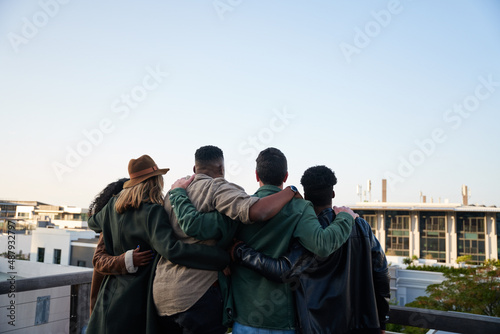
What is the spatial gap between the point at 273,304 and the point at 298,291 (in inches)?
6.3

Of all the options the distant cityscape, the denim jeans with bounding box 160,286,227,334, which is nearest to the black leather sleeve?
the denim jeans with bounding box 160,286,227,334

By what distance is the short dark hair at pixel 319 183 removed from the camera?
91.4 inches

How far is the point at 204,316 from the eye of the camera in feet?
6.86

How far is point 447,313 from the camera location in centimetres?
252

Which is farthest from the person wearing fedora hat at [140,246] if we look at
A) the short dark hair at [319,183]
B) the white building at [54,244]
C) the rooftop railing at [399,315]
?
the white building at [54,244]

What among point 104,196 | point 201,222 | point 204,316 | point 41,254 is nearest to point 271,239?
point 201,222

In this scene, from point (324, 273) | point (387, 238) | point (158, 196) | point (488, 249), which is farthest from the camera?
point (387, 238)

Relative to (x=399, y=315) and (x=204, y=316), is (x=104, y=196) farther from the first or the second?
(x=399, y=315)

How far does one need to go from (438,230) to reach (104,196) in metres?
50.1

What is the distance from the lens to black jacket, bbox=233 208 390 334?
2070 mm

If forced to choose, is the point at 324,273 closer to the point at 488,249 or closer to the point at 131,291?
the point at 131,291

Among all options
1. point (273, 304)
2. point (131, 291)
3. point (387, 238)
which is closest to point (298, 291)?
point (273, 304)

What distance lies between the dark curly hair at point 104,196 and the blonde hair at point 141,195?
520 mm

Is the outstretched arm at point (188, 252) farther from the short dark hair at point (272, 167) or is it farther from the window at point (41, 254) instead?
the window at point (41, 254)
